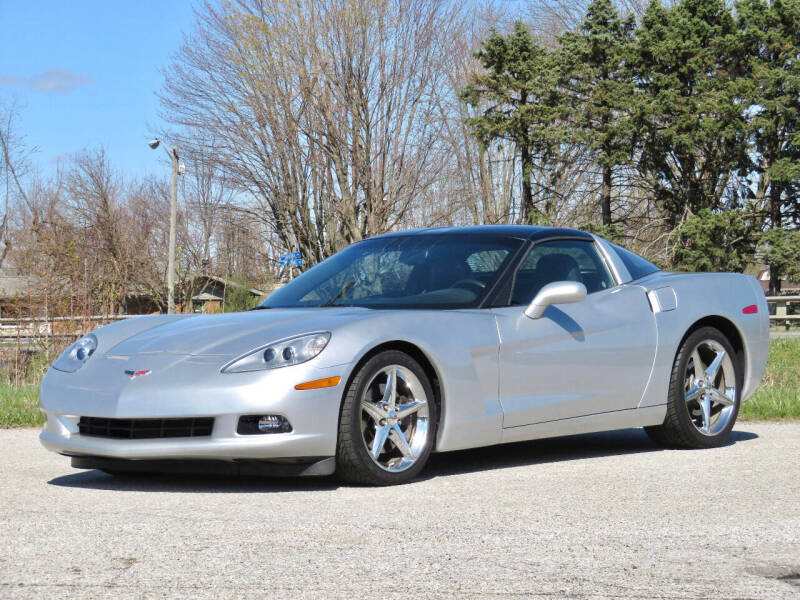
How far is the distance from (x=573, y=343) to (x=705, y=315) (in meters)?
1.29

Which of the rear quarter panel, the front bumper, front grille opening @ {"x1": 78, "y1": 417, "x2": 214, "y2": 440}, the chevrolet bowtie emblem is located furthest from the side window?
the chevrolet bowtie emblem

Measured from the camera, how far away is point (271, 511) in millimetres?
4637

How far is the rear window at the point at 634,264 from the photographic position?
6.96 metres

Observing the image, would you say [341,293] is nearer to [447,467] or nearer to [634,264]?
[447,467]

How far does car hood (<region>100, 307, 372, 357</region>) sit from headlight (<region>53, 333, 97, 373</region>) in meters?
0.16

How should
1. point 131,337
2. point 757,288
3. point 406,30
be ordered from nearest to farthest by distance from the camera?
point 131,337
point 757,288
point 406,30

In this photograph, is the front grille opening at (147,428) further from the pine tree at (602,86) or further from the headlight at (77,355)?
the pine tree at (602,86)

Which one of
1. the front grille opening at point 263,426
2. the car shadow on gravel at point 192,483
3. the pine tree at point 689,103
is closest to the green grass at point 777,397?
the car shadow on gravel at point 192,483

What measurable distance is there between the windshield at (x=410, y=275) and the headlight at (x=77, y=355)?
1.18 m

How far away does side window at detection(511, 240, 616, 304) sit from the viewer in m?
6.25

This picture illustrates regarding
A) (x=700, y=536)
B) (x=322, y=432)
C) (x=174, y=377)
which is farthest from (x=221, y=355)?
(x=700, y=536)

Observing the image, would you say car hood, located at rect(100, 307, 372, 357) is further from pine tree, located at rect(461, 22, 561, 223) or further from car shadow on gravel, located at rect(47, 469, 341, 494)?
pine tree, located at rect(461, 22, 561, 223)

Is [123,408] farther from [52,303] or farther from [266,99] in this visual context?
[266,99]

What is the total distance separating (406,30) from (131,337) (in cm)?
2508
